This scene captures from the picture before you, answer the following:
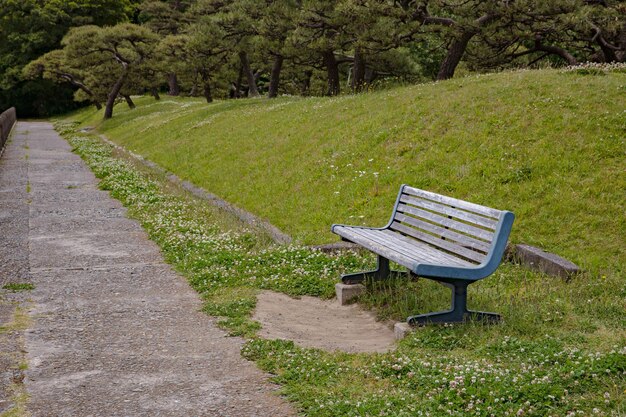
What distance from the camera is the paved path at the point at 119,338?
4.43 metres

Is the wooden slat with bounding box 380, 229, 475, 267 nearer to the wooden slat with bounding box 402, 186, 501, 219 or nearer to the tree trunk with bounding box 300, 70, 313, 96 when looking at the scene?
the wooden slat with bounding box 402, 186, 501, 219

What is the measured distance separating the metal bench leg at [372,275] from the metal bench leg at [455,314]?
1270 mm

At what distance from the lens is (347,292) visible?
22.6ft

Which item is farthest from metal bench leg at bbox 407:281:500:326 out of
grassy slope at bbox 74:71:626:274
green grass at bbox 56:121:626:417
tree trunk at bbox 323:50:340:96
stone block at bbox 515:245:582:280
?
tree trunk at bbox 323:50:340:96

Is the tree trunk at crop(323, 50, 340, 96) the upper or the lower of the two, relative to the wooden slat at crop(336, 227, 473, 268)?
upper

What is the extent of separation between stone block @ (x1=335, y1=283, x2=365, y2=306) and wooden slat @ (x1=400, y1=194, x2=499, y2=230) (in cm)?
110

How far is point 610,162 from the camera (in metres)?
9.34

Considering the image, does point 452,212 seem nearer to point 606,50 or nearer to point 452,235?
point 452,235

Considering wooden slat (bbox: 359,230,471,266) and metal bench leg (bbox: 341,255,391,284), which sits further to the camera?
metal bench leg (bbox: 341,255,391,284)

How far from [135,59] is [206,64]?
7950 mm

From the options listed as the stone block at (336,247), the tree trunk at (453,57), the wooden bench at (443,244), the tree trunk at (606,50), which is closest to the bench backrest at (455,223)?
the wooden bench at (443,244)

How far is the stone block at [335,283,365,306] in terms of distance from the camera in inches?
271

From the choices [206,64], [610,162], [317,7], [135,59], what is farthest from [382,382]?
[135,59]

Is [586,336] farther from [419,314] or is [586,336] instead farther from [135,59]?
[135,59]
